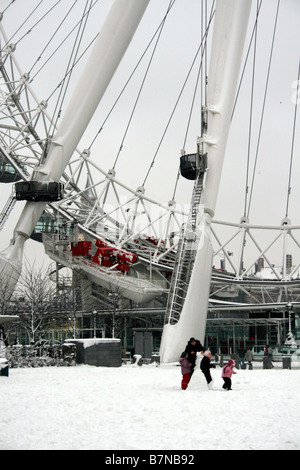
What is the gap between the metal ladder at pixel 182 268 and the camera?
32.9 m

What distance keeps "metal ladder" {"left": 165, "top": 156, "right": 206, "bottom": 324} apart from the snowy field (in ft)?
35.8

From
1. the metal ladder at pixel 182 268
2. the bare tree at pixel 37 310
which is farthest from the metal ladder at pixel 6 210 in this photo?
the metal ladder at pixel 182 268

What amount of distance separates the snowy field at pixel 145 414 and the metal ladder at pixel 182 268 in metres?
10.9

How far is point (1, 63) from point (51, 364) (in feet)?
120

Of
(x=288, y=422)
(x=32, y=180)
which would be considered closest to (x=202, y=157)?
(x=32, y=180)

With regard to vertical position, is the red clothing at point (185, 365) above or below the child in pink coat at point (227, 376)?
above

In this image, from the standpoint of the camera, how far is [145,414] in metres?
13.9

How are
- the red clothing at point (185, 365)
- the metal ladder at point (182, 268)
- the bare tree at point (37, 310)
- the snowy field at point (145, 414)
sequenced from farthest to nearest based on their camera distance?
the bare tree at point (37, 310), the metal ladder at point (182, 268), the red clothing at point (185, 365), the snowy field at point (145, 414)

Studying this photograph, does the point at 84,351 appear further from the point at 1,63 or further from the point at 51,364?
the point at 1,63

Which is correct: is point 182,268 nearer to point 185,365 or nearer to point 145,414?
point 185,365

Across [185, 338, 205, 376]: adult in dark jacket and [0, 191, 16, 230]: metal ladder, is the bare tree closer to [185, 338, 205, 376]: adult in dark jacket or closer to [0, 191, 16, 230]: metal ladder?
[0, 191, 16, 230]: metal ladder

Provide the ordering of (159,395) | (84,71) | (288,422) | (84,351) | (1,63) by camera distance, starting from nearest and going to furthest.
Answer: (288,422) < (159,395) < (84,351) < (84,71) < (1,63)

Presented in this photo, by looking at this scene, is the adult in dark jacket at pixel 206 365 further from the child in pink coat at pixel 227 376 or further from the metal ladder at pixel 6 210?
the metal ladder at pixel 6 210

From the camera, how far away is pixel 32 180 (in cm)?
4784
